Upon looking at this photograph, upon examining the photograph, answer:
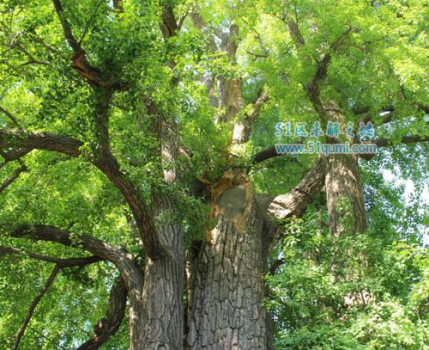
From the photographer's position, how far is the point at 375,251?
773cm

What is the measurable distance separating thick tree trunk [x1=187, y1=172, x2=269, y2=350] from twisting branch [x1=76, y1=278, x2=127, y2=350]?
1.26m

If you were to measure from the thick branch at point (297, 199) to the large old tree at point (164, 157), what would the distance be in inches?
1.4

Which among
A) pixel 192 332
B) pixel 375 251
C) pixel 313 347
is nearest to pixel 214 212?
pixel 192 332

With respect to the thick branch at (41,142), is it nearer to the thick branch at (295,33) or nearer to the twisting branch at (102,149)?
the twisting branch at (102,149)

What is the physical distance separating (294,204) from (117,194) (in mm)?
3217

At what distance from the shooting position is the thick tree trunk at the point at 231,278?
24.3 ft

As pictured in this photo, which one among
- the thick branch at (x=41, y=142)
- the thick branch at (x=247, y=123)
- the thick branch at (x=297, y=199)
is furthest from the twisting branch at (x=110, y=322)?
the thick branch at (x=247, y=123)

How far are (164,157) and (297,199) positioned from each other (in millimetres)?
2798

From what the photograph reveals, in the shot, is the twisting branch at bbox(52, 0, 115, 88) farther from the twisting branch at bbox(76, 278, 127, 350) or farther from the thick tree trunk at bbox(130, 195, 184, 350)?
the twisting branch at bbox(76, 278, 127, 350)

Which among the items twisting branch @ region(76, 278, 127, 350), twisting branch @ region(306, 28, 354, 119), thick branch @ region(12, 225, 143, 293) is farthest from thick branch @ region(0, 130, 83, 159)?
twisting branch @ region(306, 28, 354, 119)

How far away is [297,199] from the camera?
9.67 meters

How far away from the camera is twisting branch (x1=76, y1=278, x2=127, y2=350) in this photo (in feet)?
27.3

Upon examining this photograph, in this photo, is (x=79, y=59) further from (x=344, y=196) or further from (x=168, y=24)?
(x=344, y=196)

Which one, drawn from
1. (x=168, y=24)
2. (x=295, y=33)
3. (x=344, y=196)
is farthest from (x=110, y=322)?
(x=295, y=33)
